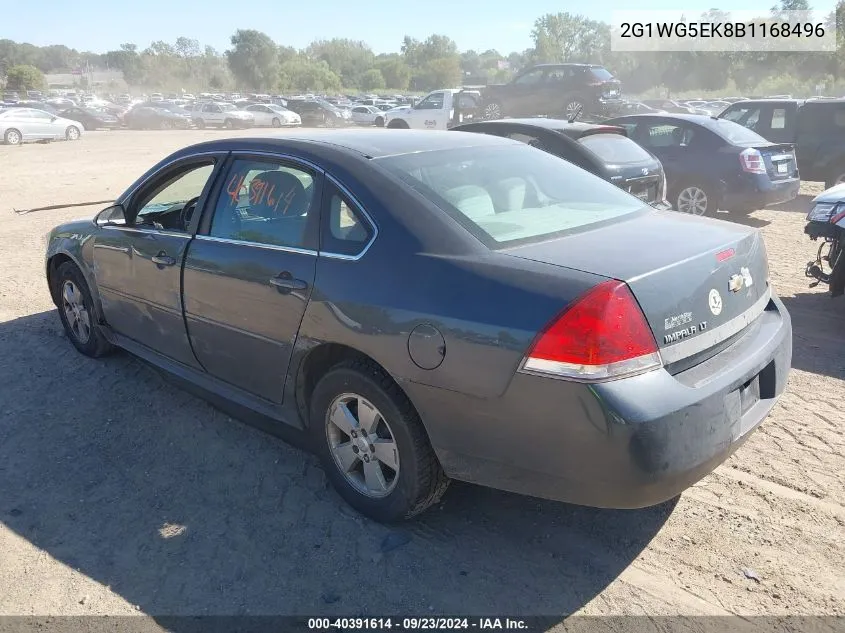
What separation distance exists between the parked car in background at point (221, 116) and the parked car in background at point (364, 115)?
588 centimetres

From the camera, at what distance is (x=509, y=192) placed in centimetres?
349

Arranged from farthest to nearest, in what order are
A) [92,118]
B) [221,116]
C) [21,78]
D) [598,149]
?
[21,78] → [92,118] → [221,116] → [598,149]

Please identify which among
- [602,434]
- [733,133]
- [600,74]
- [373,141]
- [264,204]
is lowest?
[602,434]

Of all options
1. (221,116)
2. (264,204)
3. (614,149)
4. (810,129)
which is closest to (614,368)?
(264,204)

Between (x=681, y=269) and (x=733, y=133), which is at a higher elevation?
(x=733, y=133)

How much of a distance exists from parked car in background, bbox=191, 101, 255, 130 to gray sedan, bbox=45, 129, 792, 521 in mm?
38030

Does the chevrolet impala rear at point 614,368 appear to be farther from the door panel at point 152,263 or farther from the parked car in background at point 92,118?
the parked car in background at point 92,118

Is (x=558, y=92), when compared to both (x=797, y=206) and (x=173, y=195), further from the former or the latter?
(x=173, y=195)

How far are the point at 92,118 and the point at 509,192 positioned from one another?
44.1 metres

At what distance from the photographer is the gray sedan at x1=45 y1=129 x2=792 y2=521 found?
8.28 feet

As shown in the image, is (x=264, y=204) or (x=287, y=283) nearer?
(x=287, y=283)

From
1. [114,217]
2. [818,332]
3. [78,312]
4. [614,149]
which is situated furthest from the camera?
[614,149]

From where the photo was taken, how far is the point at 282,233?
3.49 m

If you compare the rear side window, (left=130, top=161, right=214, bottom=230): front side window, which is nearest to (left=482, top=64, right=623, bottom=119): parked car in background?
(left=130, top=161, right=214, bottom=230): front side window
